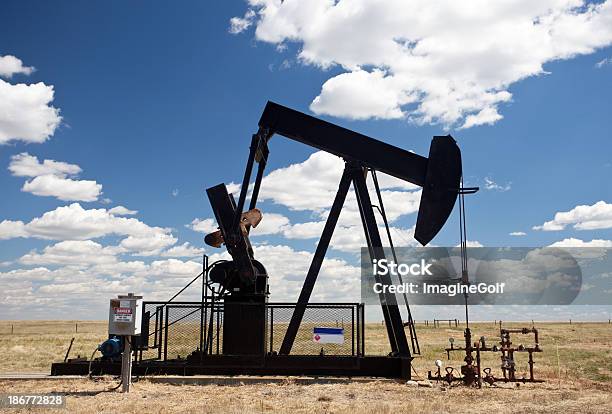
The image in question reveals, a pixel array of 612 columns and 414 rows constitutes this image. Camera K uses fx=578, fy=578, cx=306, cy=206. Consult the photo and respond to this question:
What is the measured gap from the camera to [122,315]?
10.5 m

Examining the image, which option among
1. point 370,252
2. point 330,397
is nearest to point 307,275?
point 370,252

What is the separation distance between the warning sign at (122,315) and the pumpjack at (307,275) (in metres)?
0.68

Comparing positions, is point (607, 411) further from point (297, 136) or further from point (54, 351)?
point (54, 351)

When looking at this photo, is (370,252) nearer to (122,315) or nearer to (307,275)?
(307,275)

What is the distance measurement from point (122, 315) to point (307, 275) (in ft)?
12.4

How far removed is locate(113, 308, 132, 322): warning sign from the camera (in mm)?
10528

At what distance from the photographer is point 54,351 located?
22.4m

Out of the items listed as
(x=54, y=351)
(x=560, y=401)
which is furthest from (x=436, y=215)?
(x=54, y=351)

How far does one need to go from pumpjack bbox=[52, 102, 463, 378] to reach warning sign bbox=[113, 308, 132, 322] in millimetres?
682

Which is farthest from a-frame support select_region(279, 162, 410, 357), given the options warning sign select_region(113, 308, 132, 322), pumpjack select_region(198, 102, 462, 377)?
warning sign select_region(113, 308, 132, 322)

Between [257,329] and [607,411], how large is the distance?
21.1 feet

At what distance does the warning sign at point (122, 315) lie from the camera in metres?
10.5

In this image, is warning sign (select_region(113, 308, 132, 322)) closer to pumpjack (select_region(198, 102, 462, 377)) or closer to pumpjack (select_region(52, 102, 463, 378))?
pumpjack (select_region(52, 102, 463, 378))

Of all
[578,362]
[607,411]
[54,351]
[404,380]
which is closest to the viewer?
[607,411]
